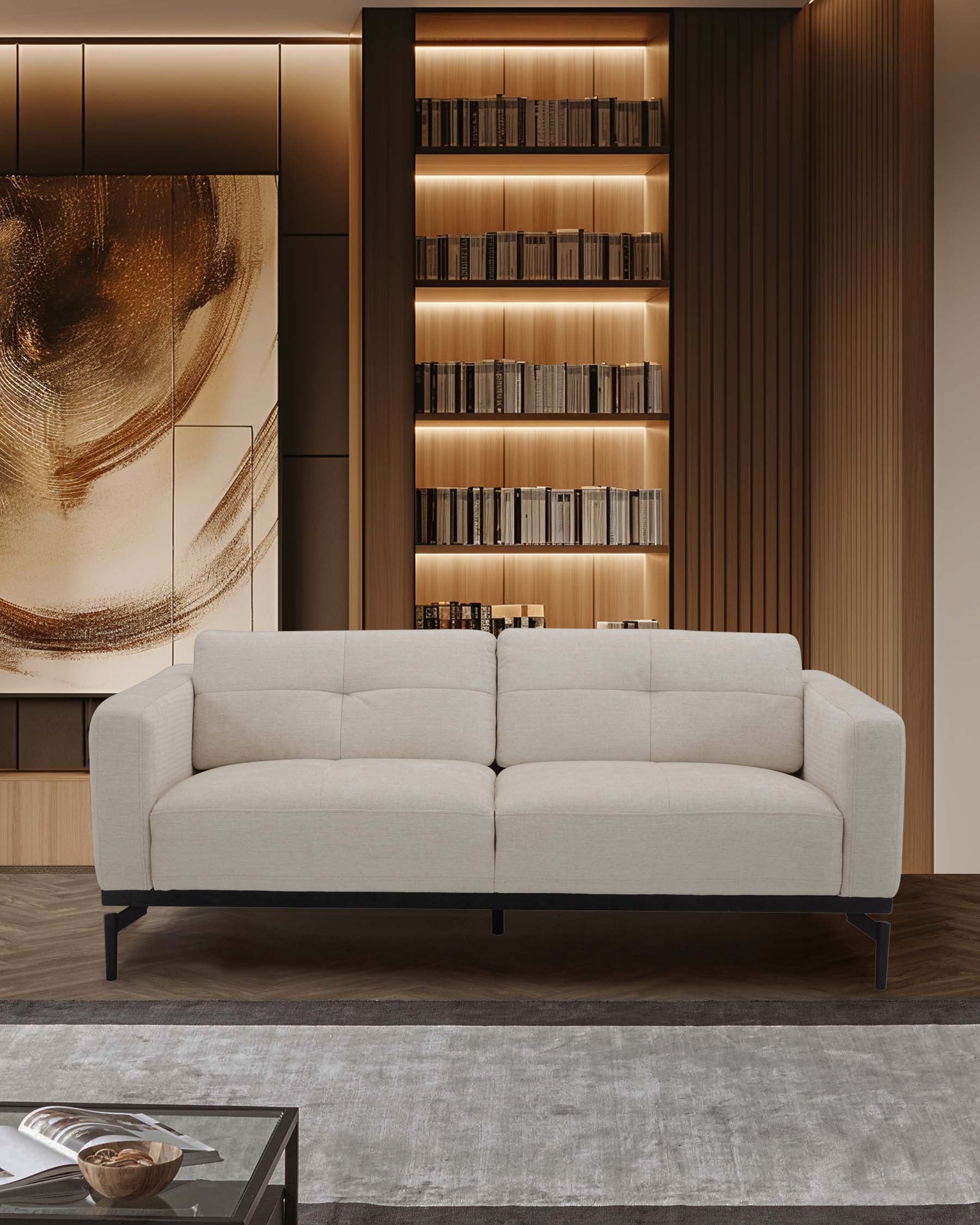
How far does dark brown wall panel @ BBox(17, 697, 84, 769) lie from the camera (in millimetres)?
4633

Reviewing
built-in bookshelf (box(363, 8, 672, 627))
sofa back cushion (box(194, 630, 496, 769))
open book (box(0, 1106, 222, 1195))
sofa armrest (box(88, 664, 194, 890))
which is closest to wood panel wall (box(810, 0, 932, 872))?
built-in bookshelf (box(363, 8, 672, 627))

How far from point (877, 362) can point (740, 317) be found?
29.8 inches

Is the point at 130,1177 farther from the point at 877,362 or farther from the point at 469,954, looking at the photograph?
the point at 877,362

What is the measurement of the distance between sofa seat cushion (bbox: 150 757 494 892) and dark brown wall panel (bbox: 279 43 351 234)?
9.50 feet

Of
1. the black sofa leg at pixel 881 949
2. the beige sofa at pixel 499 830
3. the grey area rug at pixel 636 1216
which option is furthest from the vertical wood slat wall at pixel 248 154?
the grey area rug at pixel 636 1216

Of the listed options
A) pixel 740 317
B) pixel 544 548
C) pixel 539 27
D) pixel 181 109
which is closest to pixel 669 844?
pixel 544 548

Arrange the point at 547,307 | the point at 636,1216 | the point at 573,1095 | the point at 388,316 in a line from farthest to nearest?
the point at 547,307, the point at 388,316, the point at 573,1095, the point at 636,1216

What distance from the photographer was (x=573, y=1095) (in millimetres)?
2051

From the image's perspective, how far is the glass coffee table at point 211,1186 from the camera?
1104 millimetres

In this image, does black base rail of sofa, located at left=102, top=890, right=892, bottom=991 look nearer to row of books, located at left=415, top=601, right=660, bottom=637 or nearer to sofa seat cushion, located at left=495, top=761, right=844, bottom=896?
sofa seat cushion, located at left=495, top=761, right=844, bottom=896

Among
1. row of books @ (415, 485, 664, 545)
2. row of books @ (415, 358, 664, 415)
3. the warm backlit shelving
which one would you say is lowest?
the warm backlit shelving

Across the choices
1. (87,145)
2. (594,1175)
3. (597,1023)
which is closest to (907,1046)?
(597,1023)

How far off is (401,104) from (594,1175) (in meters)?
3.91

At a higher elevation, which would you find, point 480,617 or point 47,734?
point 480,617
